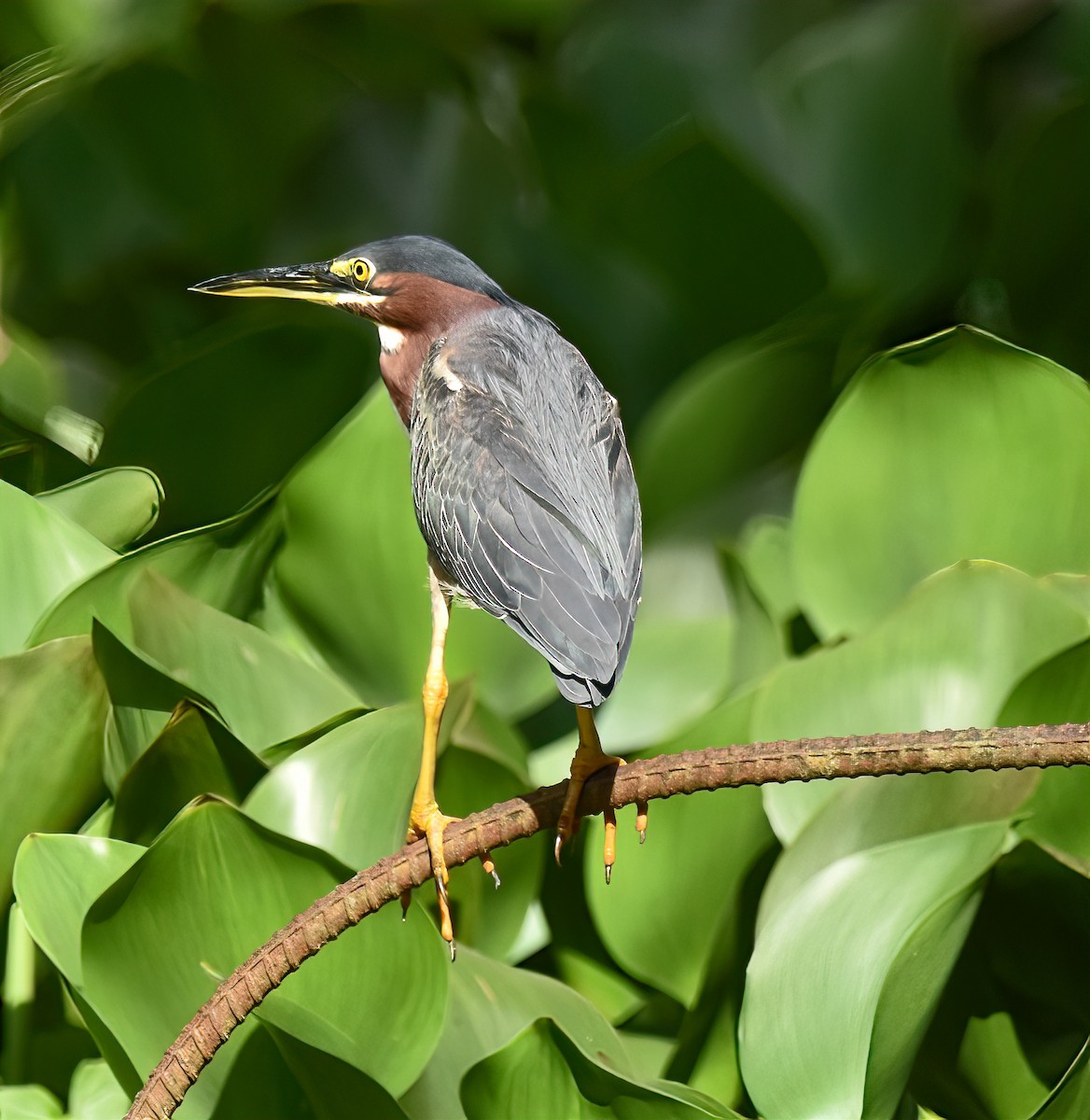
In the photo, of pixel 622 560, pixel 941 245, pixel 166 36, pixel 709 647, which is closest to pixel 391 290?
pixel 622 560

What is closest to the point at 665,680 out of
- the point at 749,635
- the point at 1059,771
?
the point at 749,635

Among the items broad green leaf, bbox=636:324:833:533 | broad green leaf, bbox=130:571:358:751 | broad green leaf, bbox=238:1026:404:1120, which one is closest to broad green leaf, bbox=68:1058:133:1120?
broad green leaf, bbox=238:1026:404:1120

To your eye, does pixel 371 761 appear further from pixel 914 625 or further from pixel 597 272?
pixel 597 272

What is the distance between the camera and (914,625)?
2.86 ft

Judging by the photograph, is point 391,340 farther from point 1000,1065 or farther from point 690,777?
point 1000,1065

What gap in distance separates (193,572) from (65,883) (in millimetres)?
242

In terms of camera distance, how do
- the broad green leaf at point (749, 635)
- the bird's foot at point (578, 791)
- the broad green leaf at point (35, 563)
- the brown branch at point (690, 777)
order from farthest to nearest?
1. the broad green leaf at point (749, 635)
2. the broad green leaf at point (35, 563)
3. the bird's foot at point (578, 791)
4. the brown branch at point (690, 777)

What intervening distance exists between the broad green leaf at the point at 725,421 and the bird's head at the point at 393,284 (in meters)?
0.31

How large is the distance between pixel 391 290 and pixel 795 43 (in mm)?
754

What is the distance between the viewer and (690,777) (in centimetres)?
59

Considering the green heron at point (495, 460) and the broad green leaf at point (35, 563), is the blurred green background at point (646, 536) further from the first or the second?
the green heron at point (495, 460)

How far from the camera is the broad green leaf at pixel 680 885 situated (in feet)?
2.80

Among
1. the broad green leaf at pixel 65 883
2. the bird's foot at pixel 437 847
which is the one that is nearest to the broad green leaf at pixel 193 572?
the broad green leaf at pixel 65 883

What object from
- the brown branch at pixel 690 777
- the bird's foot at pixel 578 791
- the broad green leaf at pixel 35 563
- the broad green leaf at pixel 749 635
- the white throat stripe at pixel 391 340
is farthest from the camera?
the broad green leaf at pixel 749 635
